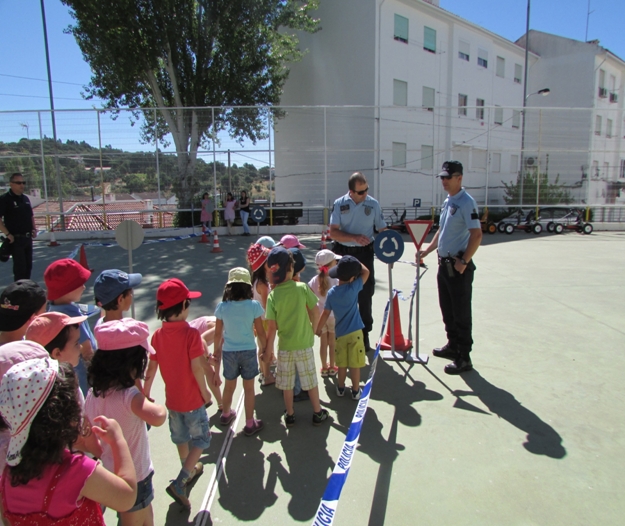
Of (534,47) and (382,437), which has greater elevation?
(534,47)

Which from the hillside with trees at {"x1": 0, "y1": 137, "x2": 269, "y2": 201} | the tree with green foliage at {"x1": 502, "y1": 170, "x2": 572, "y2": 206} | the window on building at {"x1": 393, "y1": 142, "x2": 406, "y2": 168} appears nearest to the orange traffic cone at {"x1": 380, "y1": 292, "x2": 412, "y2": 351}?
the hillside with trees at {"x1": 0, "y1": 137, "x2": 269, "y2": 201}

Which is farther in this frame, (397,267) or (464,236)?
(397,267)

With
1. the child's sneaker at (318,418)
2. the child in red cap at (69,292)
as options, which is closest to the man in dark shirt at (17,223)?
the child in red cap at (69,292)

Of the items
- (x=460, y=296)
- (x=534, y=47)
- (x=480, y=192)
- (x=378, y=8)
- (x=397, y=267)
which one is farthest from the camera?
Answer: (x=534, y=47)

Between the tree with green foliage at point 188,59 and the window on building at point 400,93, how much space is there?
5898 millimetres

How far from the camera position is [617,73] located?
120 ft

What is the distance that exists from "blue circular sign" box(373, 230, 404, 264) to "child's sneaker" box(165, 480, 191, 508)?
279 cm

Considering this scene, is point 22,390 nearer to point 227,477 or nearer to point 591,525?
point 227,477

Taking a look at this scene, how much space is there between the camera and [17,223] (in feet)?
22.3

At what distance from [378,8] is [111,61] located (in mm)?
14015

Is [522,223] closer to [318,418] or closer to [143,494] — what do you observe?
[318,418]

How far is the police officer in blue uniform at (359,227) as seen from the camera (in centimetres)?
468

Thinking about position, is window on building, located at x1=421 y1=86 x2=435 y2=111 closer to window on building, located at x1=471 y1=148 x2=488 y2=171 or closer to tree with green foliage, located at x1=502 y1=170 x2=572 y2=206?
window on building, located at x1=471 y1=148 x2=488 y2=171

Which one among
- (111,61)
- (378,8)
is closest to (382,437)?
(111,61)
